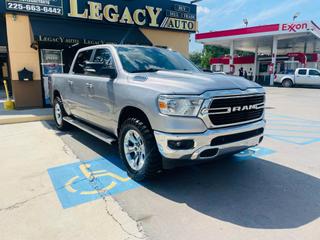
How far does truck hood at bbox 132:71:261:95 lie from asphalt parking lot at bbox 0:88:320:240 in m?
1.40

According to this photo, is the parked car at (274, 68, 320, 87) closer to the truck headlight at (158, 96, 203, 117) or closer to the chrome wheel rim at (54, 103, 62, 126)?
the chrome wheel rim at (54, 103, 62, 126)

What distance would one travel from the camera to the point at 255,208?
3400mm

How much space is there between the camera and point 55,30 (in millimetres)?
10477

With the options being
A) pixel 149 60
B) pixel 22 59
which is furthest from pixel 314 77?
pixel 149 60

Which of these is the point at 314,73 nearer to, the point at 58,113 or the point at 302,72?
the point at 302,72

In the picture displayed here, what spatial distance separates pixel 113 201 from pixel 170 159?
0.91m

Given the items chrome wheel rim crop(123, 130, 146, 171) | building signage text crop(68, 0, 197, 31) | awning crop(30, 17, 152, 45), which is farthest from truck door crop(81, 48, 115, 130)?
building signage text crop(68, 0, 197, 31)

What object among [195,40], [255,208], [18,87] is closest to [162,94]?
[255,208]

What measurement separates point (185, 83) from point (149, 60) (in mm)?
1507

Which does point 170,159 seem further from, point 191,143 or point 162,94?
point 162,94

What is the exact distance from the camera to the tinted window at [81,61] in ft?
19.6

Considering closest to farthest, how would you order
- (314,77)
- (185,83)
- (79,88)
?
(185,83), (79,88), (314,77)

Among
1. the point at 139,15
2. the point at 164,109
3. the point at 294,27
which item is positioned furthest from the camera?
the point at 294,27

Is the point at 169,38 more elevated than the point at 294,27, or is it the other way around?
the point at 294,27
